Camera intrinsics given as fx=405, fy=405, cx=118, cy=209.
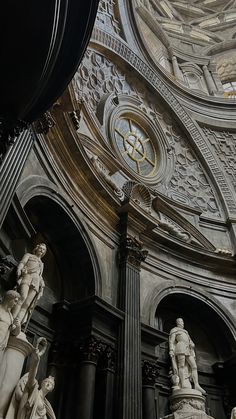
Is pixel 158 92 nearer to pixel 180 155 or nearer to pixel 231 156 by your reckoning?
pixel 180 155

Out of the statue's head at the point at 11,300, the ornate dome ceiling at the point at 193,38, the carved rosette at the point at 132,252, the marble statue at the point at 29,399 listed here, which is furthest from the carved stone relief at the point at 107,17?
the marble statue at the point at 29,399

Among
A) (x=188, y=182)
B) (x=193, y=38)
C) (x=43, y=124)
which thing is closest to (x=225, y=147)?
(x=188, y=182)

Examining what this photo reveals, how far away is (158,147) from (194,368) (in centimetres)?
820

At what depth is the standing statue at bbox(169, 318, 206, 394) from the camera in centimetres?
826

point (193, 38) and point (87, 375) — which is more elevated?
point (193, 38)

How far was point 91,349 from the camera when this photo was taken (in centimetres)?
729

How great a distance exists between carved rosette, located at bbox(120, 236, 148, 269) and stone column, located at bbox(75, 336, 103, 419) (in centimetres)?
224

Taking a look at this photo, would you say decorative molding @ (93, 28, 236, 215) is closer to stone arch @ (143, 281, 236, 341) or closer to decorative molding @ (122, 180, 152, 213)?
decorative molding @ (122, 180, 152, 213)

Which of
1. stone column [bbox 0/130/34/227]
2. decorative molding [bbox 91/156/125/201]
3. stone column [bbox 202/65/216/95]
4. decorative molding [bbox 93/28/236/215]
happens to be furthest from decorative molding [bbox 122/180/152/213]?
stone column [bbox 202/65/216/95]

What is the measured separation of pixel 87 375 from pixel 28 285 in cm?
217

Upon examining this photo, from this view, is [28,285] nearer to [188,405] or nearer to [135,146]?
Result: [188,405]

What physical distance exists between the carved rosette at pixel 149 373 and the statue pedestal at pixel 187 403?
0.65m

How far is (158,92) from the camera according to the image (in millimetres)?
15555

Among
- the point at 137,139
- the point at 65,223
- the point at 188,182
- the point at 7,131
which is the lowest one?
the point at 7,131
